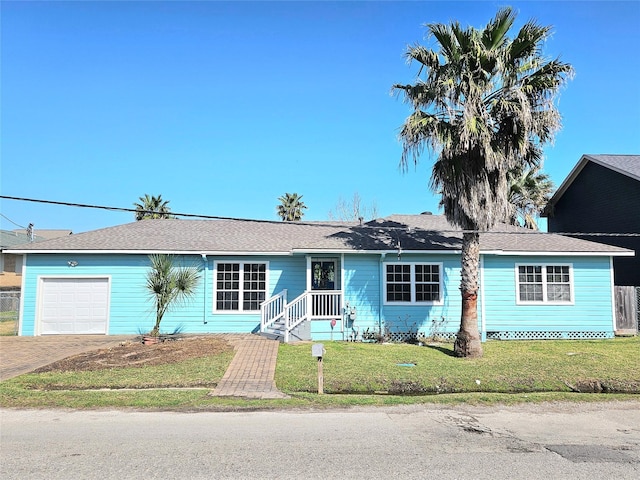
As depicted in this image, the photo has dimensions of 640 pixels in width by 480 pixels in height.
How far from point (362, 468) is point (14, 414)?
5647 mm

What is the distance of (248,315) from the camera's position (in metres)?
15.8

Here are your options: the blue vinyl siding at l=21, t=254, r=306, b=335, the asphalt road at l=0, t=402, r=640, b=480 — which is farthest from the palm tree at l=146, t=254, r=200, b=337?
the asphalt road at l=0, t=402, r=640, b=480

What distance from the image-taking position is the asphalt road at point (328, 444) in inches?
176

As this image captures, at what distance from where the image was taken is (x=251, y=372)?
31.4 feet

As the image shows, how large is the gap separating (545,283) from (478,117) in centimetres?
801

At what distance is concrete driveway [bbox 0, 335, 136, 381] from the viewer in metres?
10.1

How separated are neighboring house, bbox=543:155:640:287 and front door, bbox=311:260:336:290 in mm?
13998

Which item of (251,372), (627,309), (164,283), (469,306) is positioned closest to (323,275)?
(164,283)

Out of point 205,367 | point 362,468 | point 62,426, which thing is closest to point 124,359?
point 205,367

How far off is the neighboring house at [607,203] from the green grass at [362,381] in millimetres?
10223

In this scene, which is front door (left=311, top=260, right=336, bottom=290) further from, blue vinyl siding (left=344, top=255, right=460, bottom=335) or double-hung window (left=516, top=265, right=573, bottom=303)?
double-hung window (left=516, top=265, right=573, bottom=303)

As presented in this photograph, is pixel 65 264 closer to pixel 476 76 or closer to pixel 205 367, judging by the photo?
pixel 205 367

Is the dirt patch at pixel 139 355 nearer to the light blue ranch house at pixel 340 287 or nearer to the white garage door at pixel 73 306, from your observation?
the light blue ranch house at pixel 340 287

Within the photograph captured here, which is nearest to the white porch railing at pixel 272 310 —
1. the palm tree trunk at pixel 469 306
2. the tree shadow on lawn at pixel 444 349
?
the tree shadow on lawn at pixel 444 349
